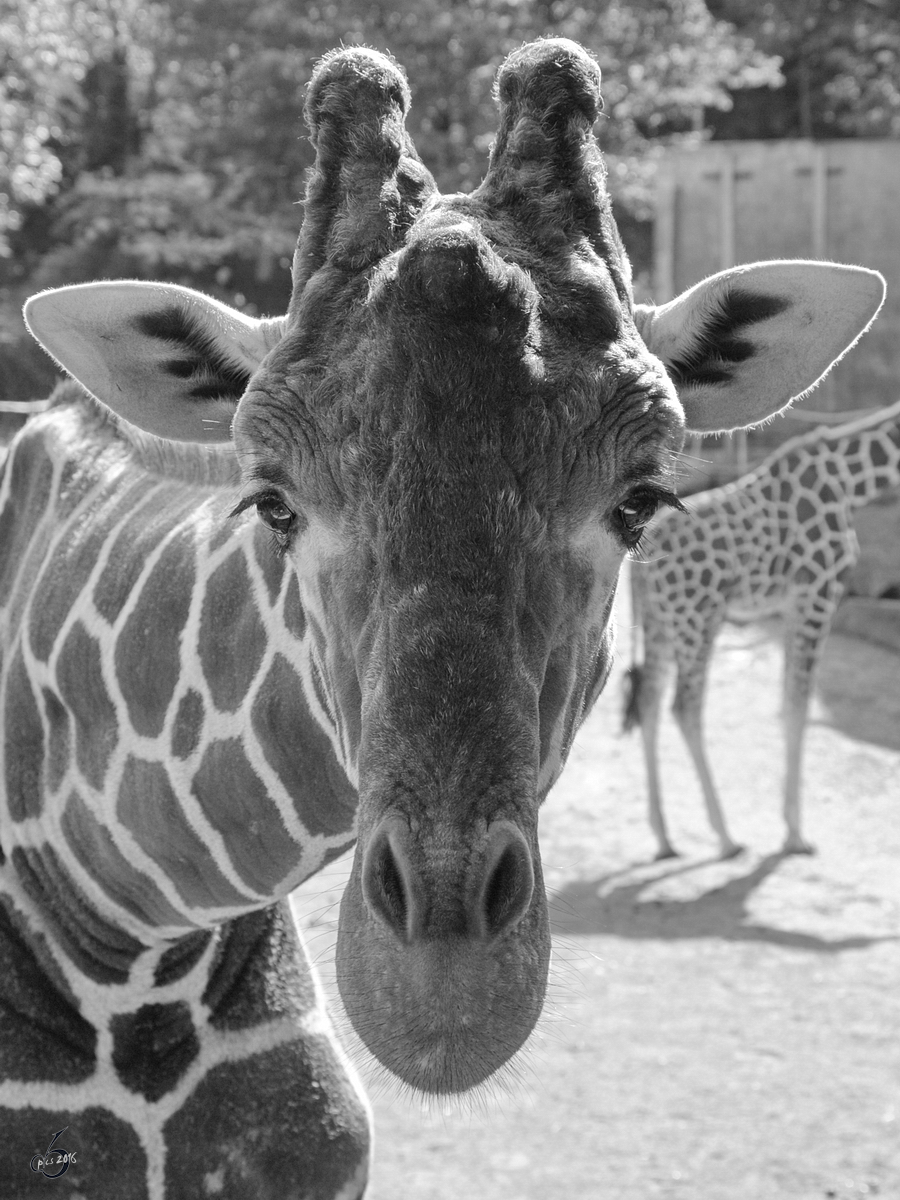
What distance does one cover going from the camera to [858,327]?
242 centimetres

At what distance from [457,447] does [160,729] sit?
0.97m

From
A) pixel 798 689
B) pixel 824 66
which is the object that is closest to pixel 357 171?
pixel 798 689

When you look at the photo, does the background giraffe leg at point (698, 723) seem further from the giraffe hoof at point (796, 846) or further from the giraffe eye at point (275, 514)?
the giraffe eye at point (275, 514)

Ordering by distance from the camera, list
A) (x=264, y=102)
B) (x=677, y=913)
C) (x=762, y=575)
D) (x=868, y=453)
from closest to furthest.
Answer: (x=677, y=913) < (x=762, y=575) < (x=868, y=453) < (x=264, y=102)

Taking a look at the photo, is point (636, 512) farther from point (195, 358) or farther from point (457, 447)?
point (195, 358)

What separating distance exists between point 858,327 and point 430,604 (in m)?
1.01

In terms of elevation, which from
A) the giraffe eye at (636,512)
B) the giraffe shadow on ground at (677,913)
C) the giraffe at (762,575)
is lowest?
the giraffe shadow on ground at (677,913)

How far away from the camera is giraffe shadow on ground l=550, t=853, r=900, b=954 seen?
7504 millimetres

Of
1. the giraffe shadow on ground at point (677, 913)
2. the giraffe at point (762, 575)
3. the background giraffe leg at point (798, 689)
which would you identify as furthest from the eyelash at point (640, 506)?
the background giraffe leg at point (798, 689)

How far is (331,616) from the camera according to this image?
210 cm

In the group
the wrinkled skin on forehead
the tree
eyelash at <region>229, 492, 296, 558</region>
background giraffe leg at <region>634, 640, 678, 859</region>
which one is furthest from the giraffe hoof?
the tree

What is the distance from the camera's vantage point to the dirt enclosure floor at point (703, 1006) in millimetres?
5258

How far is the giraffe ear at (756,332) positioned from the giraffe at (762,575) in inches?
243
